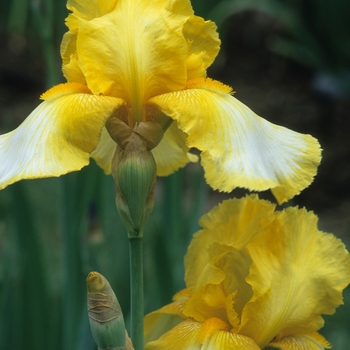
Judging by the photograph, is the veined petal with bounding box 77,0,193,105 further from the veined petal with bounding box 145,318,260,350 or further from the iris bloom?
the veined petal with bounding box 145,318,260,350

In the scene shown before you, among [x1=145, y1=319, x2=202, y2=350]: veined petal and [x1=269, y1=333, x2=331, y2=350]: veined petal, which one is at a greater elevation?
[x1=145, y1=319, x2=202, y2=350]: veined petal

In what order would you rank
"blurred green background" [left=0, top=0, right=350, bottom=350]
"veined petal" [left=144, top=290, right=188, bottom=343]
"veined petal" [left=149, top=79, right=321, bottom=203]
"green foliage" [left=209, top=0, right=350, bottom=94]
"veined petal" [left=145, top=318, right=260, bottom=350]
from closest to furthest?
"veined petal" [left=149, top=79, right=321, bottom=203]
"veined petal" [left=145, top=318, right=260, bottom=350]
"veined petal" [left=144, top=290, right=188, bottom=343]
"blurred green background" [left=0, top=0, right=350, bottom=350]
"green foliage" [left=209, top=0, right=350, bottom=94]

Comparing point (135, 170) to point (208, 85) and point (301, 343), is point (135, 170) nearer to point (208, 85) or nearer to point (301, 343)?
point (208, 85)

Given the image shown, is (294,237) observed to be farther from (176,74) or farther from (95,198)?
(95,198)

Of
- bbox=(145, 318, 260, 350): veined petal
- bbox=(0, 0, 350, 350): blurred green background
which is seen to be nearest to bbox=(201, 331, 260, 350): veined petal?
bbox=(145, 318, 260, 350): veined petal

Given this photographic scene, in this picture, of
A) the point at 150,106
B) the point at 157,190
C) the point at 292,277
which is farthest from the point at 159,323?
the point at 157,190

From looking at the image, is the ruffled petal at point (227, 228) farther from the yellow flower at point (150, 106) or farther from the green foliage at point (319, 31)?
the green foliage at point (319, 31)

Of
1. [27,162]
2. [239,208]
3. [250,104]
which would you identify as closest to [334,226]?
[250,104]
